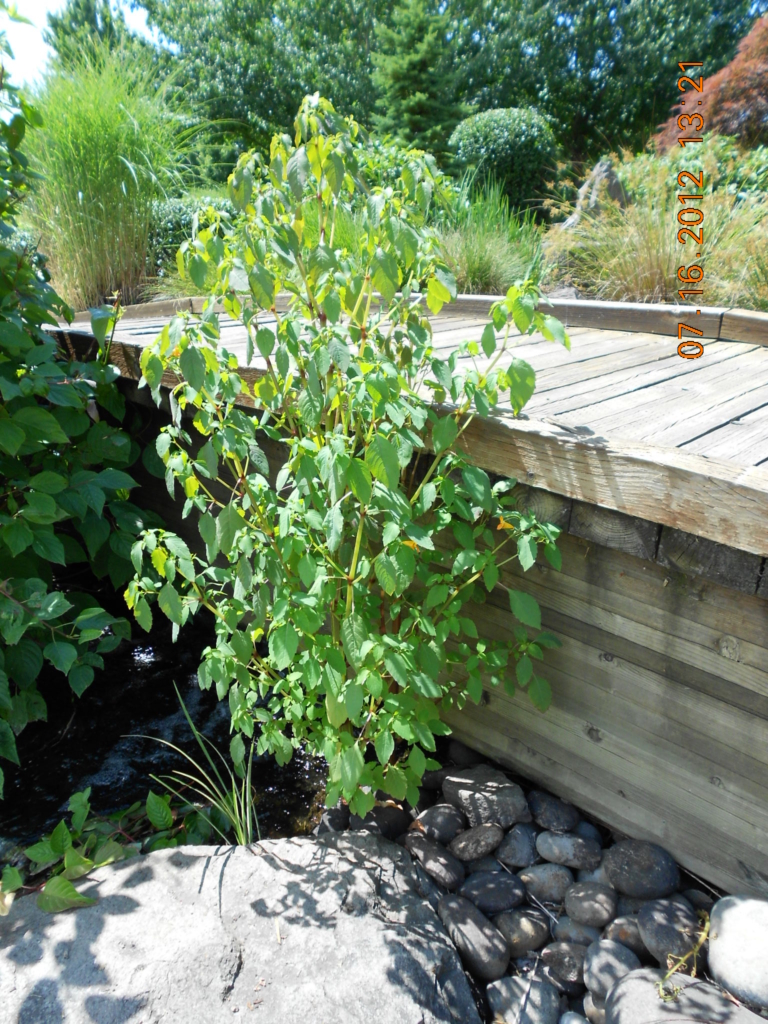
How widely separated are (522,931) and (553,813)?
395 millimetres

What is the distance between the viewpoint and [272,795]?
105 inches

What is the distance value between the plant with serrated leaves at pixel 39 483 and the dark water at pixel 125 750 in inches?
14.6

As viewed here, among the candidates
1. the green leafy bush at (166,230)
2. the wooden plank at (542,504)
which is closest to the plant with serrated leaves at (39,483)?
the wooden plank at (542,504)

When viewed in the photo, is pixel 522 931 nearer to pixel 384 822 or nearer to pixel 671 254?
pixel 384 822

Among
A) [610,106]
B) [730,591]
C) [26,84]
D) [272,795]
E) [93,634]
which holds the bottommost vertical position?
[272,795]

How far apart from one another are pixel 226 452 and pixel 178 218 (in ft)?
17.3

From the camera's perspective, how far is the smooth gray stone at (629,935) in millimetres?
1896

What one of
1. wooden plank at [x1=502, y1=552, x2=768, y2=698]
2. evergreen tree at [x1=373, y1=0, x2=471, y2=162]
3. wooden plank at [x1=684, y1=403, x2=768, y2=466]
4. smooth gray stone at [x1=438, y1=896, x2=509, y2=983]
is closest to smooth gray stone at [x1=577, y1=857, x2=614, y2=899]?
smooth gray stone at [x1=438, y1=896, x2=509, y2=983]

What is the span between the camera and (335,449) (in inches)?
57.6

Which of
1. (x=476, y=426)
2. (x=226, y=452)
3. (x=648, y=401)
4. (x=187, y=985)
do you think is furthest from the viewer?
(x=648, y=401)

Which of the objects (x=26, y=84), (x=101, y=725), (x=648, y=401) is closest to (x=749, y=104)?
(x=26, y=84)

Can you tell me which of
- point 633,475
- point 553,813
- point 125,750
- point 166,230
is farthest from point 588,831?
point 166,230

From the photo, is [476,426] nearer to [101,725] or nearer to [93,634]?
[93,634]

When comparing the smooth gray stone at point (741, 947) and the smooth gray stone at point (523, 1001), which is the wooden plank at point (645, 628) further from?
the smooth gray stone at point (523, 1001)
